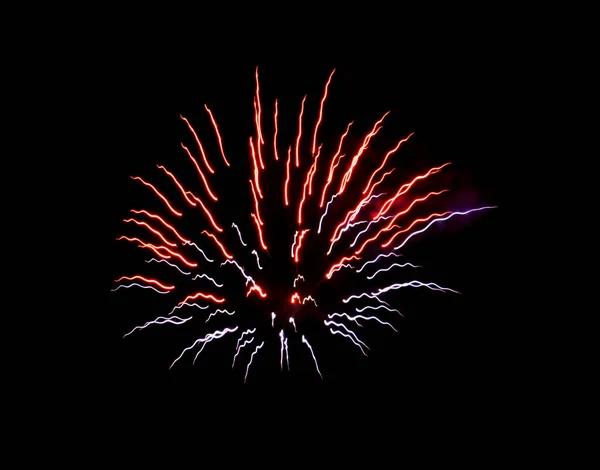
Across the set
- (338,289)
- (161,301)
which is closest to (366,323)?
(338,289)

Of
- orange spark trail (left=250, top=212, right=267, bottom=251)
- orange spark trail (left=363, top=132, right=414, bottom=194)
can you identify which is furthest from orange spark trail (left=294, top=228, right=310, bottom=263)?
orange spark trail (left=363, top=132, right=414, bottom=194)

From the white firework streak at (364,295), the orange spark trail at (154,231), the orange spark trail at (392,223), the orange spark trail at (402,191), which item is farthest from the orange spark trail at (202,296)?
the orange spark trail at (402,191)

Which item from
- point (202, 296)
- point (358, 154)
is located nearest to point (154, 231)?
A: point (202, 296)

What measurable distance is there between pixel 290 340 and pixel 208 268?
0.83 m

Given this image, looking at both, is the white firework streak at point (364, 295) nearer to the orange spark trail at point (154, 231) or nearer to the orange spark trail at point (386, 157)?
the orange spark trail at point (386, 157)

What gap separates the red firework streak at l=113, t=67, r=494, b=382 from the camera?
3.75 m

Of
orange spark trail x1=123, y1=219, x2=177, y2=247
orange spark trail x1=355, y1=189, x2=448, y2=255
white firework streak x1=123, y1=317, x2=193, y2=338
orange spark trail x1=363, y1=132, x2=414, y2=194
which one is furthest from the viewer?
white firework streak x1=123, y1=317, x2=193, y2=338

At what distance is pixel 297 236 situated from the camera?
3727 millimetres

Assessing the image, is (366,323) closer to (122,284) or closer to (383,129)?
(383,129)

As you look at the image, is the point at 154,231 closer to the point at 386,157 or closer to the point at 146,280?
the point at 146,280

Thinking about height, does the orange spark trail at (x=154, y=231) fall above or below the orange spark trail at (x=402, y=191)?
above

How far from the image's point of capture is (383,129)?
395 centimetres

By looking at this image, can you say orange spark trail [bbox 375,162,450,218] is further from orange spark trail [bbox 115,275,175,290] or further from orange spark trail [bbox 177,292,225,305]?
orange spark trail [bbox 115,275,175,290]

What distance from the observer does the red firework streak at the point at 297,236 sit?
3.75 m
